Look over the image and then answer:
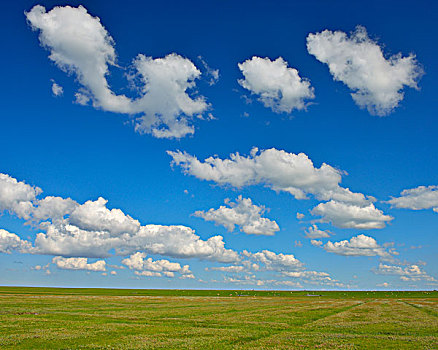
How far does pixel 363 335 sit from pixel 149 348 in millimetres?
24695

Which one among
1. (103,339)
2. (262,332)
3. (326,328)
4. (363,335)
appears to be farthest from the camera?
(326,328)

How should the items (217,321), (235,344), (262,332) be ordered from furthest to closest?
(217,321)
(262,332)
(235,344)

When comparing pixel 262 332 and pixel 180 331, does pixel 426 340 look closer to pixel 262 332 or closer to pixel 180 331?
pixel 262 332

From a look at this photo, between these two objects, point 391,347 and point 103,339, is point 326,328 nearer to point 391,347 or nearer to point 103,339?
point 391,347

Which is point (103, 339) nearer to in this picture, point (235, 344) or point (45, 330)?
point (45, 330)

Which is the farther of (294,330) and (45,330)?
(294,330)

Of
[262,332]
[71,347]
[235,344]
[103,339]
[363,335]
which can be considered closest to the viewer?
[71,347]

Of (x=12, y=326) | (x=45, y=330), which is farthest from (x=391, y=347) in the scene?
(x=12, y=326)

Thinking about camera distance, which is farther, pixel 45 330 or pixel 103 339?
pixel 45 330

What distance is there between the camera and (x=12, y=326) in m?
43.2

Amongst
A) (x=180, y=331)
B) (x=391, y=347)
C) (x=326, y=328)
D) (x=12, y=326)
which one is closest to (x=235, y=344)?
(x=180, y=331)

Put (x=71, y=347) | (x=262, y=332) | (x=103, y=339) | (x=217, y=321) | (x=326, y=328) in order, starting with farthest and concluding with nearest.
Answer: (x=217, y=321) < (x=326, y=328) < (x=262, y=332) < (x=103, y=339) < (x=71, y=347)

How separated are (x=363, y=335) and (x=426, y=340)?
647 cm

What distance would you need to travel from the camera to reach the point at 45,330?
40.7 m
